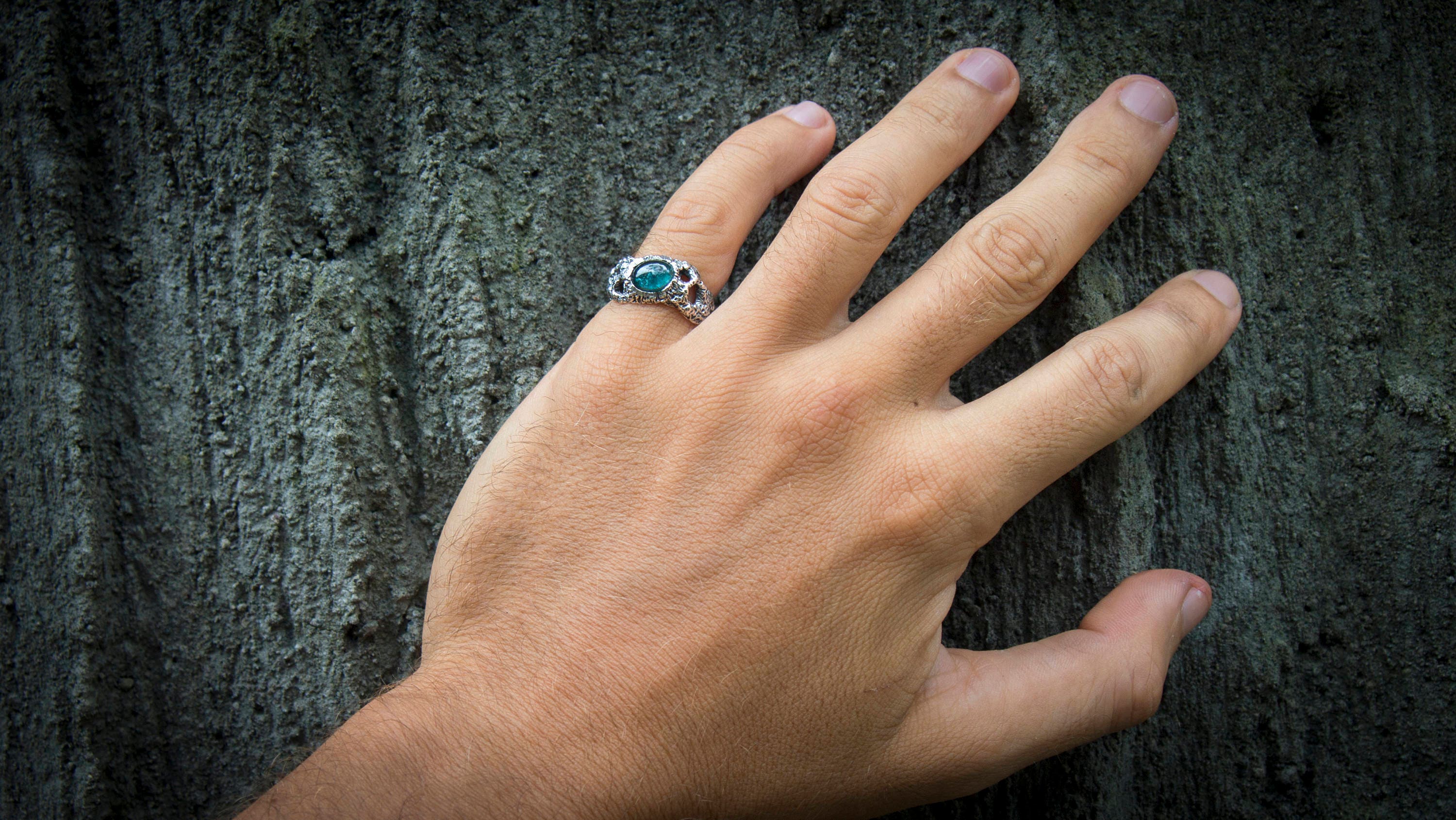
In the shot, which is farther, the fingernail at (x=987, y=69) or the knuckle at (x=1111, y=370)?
the fingernail at (x=987, y=69)

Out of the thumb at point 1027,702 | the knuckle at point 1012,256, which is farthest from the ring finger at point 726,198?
the thumb at point 1027,702

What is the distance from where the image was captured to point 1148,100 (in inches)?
39.6

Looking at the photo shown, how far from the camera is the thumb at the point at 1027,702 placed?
97cm

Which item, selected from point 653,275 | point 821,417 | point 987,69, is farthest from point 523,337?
point 987,69

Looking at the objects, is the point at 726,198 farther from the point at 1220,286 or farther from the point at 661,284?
the point at 1220,286

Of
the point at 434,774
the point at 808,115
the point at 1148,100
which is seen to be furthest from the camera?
the point at 808,115

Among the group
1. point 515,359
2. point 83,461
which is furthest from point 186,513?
point 515,359

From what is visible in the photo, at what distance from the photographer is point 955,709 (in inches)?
38.3

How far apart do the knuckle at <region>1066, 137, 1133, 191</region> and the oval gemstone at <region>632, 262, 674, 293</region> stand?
51cm

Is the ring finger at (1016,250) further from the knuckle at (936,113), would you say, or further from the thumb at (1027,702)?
the thumb at (1027,702)

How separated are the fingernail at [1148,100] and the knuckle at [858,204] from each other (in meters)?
0.32

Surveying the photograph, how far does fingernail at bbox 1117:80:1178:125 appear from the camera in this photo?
1.00 m

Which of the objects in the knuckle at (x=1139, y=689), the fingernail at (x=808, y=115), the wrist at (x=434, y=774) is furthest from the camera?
the fingernail at (x=808, y=115)

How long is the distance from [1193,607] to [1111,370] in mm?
363
